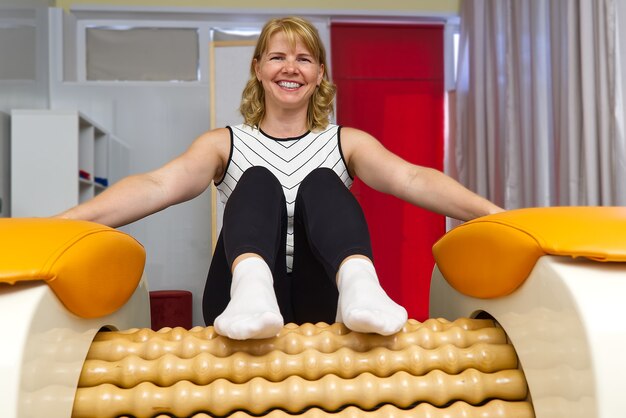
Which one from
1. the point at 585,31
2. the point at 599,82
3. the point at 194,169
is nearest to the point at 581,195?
the point at 599,82

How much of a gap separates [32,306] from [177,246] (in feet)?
11.0

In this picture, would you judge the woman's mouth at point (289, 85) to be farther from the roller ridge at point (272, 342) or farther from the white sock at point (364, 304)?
the roller ridge at point (272, 342)

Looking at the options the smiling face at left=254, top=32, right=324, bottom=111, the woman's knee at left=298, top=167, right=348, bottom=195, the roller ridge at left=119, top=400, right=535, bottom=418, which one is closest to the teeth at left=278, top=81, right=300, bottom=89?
the smiling face at left=254, top=32, right=324, bottom=111

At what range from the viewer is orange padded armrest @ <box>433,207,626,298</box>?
0.68 metres

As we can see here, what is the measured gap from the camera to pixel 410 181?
1.26m

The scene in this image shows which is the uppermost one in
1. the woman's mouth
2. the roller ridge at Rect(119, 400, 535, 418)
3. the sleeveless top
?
the woman's mouth

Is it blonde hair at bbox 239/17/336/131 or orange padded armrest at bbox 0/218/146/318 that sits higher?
blonde hair at bbox 239/17/336/131

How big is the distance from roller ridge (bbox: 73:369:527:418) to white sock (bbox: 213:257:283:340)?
0.06 metres

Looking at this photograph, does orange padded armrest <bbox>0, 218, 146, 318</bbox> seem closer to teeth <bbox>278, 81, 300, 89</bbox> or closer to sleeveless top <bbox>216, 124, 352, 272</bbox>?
sleeveless top <bbox>216, 124, 352, 272</bbox>

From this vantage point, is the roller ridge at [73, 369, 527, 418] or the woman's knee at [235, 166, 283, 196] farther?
the woman's knee at [235, 166, 283, 196]

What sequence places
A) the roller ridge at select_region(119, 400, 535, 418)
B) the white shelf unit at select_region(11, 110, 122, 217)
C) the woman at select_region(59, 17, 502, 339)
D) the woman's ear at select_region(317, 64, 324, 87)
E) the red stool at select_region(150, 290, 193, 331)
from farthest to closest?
the red stool at select_region(150, 290, 193, 331), the white shelf unit at select_region(11, 110, 122, 217), the woman's ear at select_region(317, 64, 324, 87), the woman at select_region(59, 17, 502, 339), the roller ridge at select_region(119, 400, 535, 418)

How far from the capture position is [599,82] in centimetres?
243

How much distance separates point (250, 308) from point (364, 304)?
0.15m

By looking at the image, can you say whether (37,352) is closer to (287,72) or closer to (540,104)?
(287,72)
